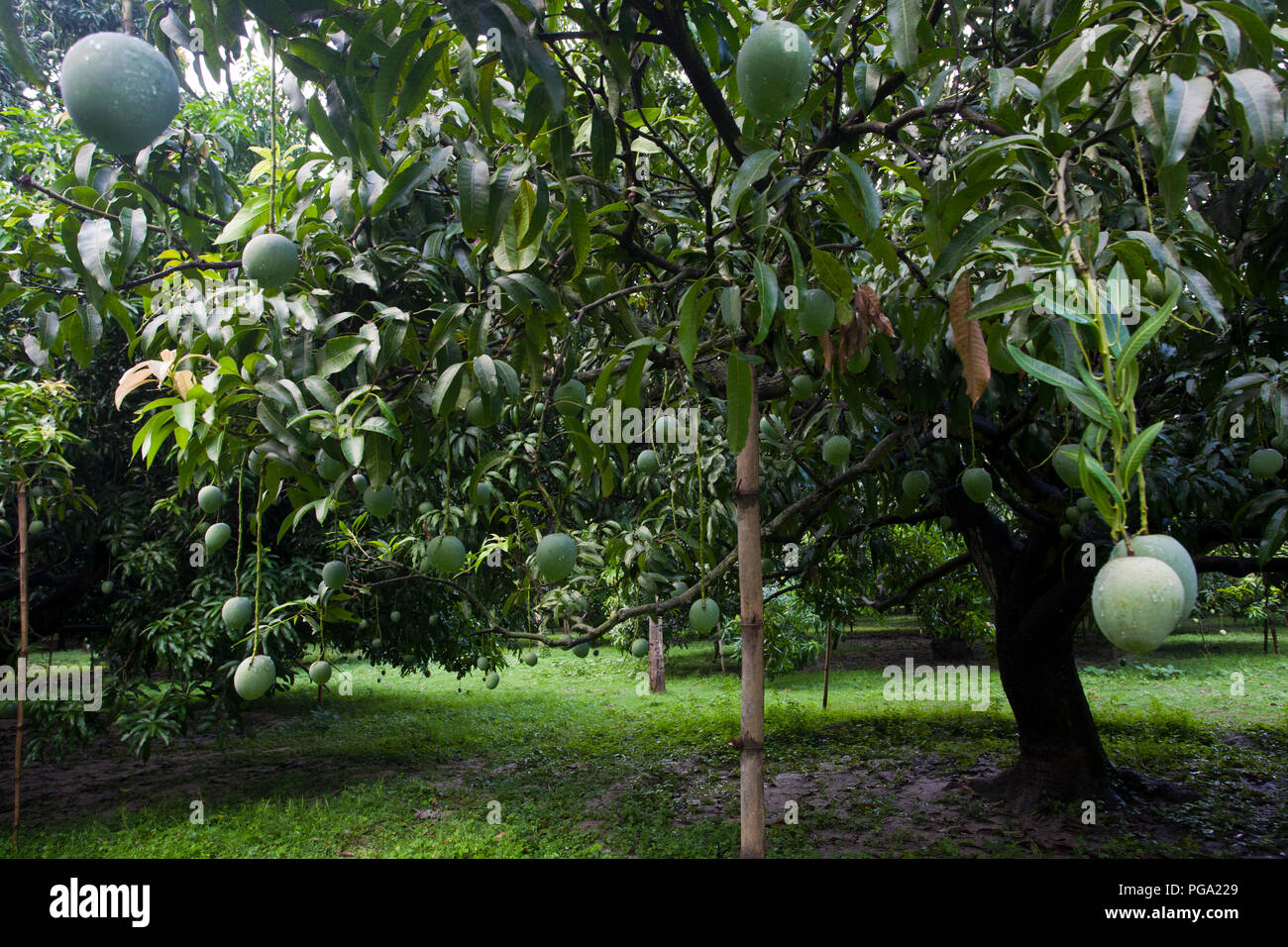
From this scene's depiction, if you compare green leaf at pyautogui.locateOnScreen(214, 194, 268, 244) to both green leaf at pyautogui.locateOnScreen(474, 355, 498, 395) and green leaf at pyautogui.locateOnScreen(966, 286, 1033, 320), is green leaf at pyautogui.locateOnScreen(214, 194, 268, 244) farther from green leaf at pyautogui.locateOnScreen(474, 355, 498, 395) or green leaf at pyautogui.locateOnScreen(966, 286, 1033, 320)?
green leaf at pyautogui.locateOnScreen(966, 286, 1033, 320)

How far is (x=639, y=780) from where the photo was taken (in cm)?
538

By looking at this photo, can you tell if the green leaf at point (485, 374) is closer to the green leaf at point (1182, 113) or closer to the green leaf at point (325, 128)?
the green leaf at point (325, 128)

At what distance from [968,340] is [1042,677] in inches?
145

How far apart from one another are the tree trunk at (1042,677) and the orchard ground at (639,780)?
19cm

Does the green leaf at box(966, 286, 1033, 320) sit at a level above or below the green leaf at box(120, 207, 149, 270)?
below

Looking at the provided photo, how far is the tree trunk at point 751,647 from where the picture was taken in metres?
1.34

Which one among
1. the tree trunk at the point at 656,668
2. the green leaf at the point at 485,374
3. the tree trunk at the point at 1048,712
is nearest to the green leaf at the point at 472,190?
the green leaf at the point at 485,374

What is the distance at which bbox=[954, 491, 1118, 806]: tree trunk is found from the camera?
407 centimetres

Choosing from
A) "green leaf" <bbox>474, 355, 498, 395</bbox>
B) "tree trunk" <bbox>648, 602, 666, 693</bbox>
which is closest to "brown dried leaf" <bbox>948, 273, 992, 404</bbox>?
"green leaf" <bbox>474, 355, 498, 395</bbox>

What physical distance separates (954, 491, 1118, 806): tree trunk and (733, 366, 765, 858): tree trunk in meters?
2.95

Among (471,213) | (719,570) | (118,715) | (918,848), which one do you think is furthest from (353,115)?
(118,715)

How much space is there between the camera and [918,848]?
368 centimetres

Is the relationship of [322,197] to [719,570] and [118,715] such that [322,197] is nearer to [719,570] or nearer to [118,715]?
[719,570]

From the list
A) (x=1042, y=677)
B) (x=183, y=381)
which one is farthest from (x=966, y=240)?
(x=1042, y=677)
